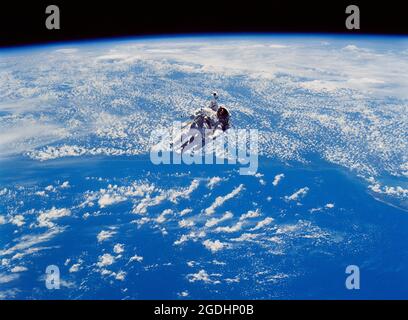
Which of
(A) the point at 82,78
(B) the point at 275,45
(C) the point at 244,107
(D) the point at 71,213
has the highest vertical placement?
(B) the point at 275,45

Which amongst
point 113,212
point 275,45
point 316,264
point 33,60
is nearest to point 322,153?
point 316,264

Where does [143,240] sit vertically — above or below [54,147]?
below

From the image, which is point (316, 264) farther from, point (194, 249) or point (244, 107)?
point (244, 107)

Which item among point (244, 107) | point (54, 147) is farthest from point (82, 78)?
point (244, 107)

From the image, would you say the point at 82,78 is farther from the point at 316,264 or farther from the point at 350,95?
the point at 316,264
